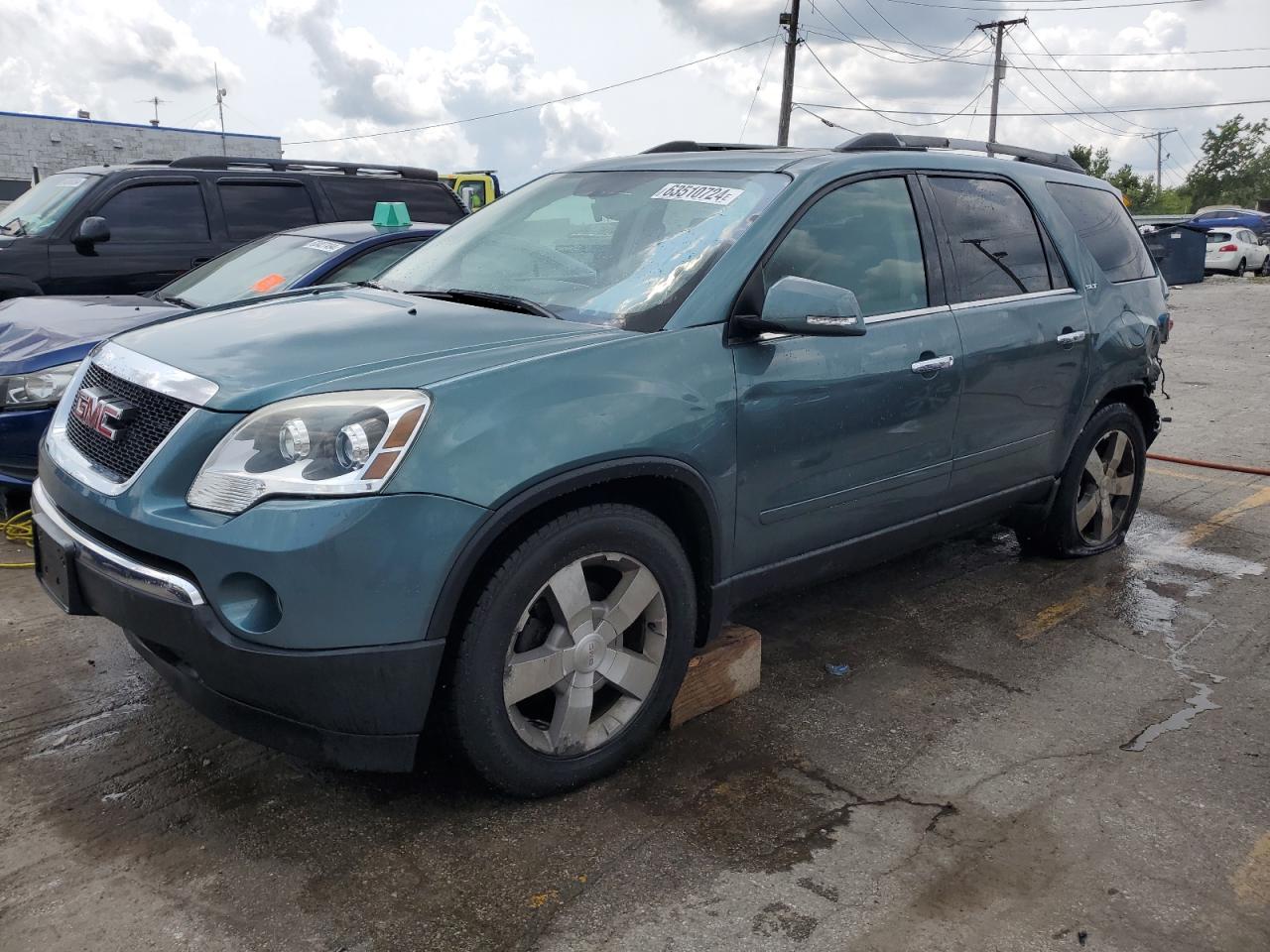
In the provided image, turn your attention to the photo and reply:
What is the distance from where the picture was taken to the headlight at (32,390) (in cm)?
497

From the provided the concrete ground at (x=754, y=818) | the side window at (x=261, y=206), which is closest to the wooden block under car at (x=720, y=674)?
the concrete ground at (x=754, y=818)

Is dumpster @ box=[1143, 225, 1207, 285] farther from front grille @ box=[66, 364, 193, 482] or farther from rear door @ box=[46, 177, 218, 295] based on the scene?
front grille @ box=[66, 364, 193, 482]

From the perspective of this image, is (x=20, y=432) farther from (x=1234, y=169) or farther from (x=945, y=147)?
(x=1234, y=169)

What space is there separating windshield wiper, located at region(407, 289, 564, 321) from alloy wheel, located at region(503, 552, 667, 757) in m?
0.81

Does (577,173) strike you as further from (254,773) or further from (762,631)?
(254,773)

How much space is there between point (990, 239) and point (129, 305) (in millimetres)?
4392

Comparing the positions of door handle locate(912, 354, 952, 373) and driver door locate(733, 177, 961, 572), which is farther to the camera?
door handle locate(912, 354, 952, 373)

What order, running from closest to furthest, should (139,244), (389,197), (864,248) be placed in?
(864,248), (139,244), (389,197)

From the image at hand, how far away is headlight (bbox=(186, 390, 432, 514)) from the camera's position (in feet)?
8.25

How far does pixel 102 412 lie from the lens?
2949 millimetres

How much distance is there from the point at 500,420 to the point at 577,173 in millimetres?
1847

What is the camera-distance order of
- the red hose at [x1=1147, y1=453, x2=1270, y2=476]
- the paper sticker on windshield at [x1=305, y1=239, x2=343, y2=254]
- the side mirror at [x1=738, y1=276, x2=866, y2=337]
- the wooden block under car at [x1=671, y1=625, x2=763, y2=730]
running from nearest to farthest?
1. the side mirror at [x1=738, y1=276, x2=866, y2=337]
2. the wooden block under car at [x1=671, y1=625, x2=763, y2=730]
3. the paper sticker on windshield at [x1=305, y1=239, x2=343, y2=254]
4. the red hose at [x1=1147, y1=453, x2=1270, y2=476]

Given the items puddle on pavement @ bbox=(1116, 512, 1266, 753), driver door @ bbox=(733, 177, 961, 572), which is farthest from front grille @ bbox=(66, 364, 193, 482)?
puddle on pavement @ bbox=(1116, 512, 1266, 753)

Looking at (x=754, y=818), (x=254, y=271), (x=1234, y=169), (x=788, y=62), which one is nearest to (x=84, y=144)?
(x=788, y=62)
